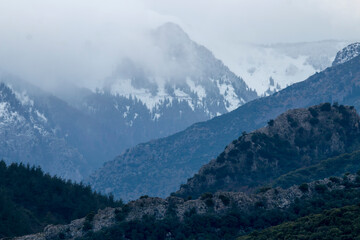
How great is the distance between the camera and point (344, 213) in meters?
113

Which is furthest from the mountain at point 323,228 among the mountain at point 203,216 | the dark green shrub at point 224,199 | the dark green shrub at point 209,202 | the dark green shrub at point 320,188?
the dark green shrub at point 320,188

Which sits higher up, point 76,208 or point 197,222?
point 76,208

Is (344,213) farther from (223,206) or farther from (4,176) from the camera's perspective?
(4,176)

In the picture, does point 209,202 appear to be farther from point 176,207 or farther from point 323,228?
point 323,228

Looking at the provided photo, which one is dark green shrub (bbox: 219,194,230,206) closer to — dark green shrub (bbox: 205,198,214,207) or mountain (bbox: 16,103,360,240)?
mountain (bbox: 16,103,360,240)

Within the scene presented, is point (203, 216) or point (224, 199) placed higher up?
point (224, 199)

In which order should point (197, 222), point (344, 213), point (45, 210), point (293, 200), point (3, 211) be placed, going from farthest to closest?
point (45, 210) → point (3, 211) → point (293, 200) → point (197, 222) → point (344, 213)

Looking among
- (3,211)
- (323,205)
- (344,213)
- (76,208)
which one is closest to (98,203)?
(76,208)

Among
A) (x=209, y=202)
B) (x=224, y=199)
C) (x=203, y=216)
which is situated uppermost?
(x=224, y=199)

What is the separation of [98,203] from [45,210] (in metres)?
17.5

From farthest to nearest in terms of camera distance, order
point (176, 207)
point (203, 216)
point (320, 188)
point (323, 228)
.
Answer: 1. point (320, 188)
2. point (176, 207)
3. point (203, 216)
4. point (323, 228)

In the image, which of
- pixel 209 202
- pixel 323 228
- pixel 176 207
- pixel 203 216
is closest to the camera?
pixel 323 228

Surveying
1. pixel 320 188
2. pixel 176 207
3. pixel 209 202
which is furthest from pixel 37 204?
pixel 320 188

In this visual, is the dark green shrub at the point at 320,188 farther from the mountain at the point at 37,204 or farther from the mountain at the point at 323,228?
the mountain at the point at 37,204
